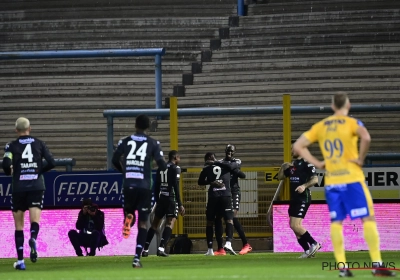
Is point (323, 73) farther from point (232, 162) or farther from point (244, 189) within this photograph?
point (232, 162)

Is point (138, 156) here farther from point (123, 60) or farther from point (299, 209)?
point (123, 60)

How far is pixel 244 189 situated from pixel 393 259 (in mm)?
6159

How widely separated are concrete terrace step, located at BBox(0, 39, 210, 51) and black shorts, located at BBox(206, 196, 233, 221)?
354 inches

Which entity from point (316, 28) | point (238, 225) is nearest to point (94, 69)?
point (316, 28)

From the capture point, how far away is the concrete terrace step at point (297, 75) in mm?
25266

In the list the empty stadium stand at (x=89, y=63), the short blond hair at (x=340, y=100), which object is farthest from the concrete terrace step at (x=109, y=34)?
the short blond hair at (x=340, y=100)

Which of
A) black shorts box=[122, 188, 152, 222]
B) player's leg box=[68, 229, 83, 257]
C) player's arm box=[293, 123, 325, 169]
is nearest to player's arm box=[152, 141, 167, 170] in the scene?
black shorts box=[122, 188, 152, 222]

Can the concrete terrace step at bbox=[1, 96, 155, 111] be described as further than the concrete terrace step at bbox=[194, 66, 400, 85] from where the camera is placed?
Yes

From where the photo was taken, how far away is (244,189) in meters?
21.8

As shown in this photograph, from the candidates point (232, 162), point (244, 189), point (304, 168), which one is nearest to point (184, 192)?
point (244, 189)

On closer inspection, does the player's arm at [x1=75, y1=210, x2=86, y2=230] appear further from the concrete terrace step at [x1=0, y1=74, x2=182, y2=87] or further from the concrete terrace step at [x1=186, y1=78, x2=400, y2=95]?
the concrete terrace step at [x1=0, y1=74, x2=182, y2=87]

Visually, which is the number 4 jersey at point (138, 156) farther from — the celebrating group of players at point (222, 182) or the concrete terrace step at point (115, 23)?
the concrete terrace step at point (115, 23)

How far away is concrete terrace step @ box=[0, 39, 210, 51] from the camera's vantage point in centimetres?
2767

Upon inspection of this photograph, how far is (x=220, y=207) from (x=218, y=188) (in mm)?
350
